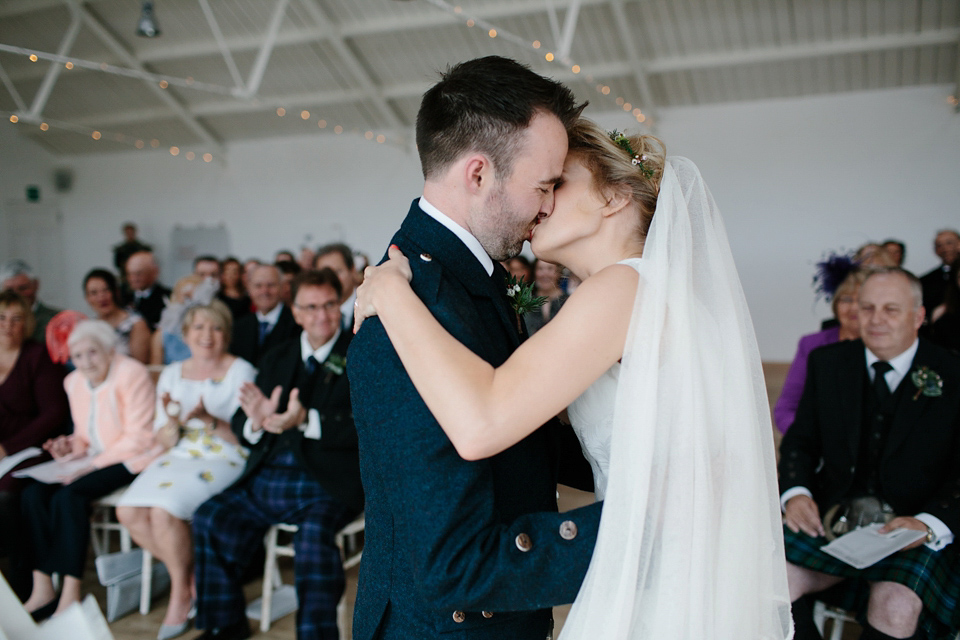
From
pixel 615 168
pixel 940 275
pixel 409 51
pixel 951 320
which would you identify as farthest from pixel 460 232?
pixel 409 51

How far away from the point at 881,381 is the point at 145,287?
6.80 m

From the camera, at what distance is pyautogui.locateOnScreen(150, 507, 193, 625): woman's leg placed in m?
3.36

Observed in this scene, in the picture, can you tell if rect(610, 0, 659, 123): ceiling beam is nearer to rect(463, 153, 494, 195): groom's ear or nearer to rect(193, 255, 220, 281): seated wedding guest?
rect(193, 255, 220, 281): seated wedding guest

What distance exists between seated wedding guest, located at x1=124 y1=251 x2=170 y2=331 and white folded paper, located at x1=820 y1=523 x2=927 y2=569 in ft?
21.9

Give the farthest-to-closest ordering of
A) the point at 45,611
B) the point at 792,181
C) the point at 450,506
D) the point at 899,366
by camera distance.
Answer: the point at 792,181 → the point at 45,611 → the point at 899,366 → the point at 450,506

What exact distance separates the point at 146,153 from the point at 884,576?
1600 centimetres

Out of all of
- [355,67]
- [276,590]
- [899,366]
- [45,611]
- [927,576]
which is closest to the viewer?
[927,576]

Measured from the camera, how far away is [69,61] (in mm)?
8484

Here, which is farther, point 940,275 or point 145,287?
point 145,287

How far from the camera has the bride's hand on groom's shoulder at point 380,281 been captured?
118cm

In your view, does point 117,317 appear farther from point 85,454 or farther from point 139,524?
point 139,524

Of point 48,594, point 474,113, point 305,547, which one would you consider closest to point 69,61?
point 48,594

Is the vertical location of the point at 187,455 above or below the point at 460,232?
below

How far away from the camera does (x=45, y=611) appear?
3.53 m
